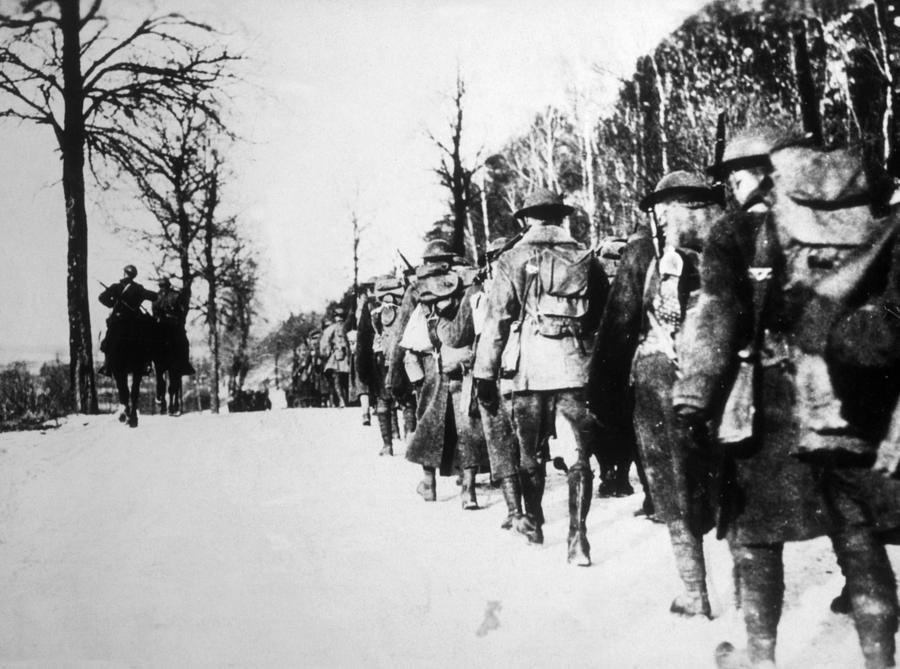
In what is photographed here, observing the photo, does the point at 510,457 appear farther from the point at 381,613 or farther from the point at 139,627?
the point at 139,627

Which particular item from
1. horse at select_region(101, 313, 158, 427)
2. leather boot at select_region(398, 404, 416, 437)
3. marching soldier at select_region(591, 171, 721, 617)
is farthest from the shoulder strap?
horse at select_region(101, 313, 158, 427)

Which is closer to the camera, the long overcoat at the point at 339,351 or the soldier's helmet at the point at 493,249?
the soldier's helmet at the point at 493,249

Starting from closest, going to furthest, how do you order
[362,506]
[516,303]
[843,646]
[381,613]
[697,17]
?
[843,646] → [381,613] → [516,303] → [362,506] → [697,17]

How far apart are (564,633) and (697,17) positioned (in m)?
6.62

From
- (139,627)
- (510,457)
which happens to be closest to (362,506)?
(510,457)

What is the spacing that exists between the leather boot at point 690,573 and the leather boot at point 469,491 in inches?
118

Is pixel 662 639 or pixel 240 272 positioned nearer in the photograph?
pixel 662 639

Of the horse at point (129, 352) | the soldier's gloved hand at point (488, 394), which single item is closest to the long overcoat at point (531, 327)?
the soldier's gloved hand at point (488, 394)

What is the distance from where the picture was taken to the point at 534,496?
203 inches

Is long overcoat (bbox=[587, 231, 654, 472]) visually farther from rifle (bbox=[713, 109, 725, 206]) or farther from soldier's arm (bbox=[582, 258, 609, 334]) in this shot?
soldier's arm (bbox=[582, 258, 609, 334])

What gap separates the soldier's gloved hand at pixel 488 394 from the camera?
548cm

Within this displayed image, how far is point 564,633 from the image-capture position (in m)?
3.69

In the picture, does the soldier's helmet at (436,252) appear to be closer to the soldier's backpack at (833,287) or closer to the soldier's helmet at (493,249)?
the soldier's helmet at (493,249)

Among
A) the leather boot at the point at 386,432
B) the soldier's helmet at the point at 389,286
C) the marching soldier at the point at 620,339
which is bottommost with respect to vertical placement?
the leather boot at the point at 386,432
